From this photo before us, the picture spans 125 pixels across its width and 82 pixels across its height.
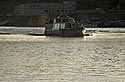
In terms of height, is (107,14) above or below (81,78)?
below

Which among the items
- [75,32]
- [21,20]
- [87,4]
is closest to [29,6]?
[21,20]

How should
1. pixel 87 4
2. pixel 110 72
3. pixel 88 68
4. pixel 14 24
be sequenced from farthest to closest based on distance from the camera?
pixel 87 4
pixel 14 24
pixel 88 68
pixel 110 72

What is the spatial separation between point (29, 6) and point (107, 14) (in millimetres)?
21259

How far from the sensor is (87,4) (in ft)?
426

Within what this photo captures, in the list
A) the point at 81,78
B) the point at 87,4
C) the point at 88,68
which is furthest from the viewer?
the point at 87,4

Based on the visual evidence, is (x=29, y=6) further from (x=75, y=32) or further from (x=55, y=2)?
(x=75, y=32)

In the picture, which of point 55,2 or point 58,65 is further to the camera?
point 55,2

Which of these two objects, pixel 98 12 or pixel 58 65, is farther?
pixel 98 12

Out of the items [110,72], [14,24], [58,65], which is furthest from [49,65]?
[14,24]

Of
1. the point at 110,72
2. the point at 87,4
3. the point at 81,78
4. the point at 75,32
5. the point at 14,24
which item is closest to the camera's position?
the point at 81,78

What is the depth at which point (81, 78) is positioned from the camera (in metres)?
14.6

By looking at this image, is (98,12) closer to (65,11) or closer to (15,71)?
(65,11)

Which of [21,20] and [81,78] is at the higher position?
[81,78]

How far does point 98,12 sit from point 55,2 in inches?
495
